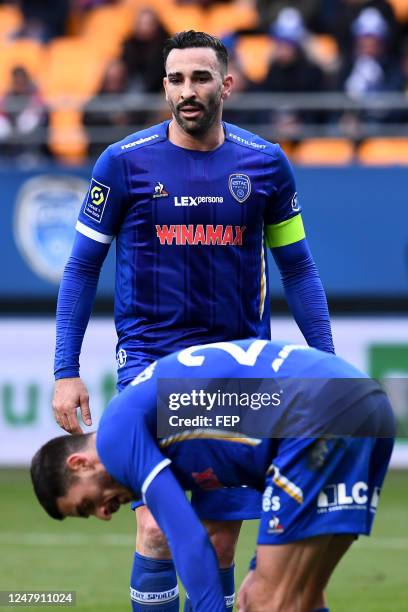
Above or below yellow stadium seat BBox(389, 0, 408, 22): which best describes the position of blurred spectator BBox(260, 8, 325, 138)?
below

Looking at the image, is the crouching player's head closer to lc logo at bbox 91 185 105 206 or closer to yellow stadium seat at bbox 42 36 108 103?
lc logo at bbox 91 185 105 206

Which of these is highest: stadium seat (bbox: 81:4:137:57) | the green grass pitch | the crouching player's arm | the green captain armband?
stadium seat (bbox: 81:4:137:57)

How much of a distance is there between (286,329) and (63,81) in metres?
4.57

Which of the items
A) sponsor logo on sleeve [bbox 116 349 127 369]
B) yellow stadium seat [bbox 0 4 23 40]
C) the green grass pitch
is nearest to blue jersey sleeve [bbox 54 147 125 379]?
sponsor logo on sleeve [bbox 116 349 127 369]

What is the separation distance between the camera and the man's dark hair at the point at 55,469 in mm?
4582

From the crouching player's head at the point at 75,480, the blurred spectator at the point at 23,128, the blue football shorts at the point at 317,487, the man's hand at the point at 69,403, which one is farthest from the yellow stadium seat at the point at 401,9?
the crouching player's head at the point at 75,480

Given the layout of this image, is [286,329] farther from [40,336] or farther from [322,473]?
[322,473]

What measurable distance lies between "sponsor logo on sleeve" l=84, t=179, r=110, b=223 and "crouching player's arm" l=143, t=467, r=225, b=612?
63.3 inches

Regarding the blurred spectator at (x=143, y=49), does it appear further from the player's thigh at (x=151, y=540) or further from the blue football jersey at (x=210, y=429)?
the blue football jersey at (x=210, y=429)

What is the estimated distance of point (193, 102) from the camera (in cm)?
551

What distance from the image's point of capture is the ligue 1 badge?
5.67 metres

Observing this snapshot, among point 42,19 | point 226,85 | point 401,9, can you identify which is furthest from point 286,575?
point 42,19

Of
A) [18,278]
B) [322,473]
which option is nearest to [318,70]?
[18,278]

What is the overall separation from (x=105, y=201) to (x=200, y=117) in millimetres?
535
